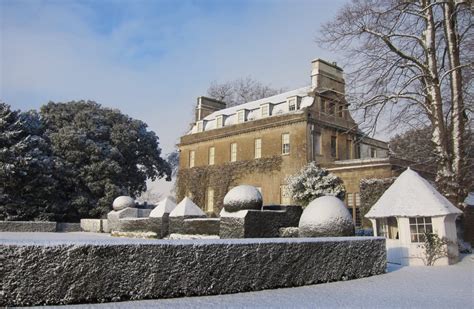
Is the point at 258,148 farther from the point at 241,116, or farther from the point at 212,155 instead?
the point at 212,155

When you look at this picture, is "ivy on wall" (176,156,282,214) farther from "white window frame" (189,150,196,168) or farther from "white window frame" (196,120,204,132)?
"white window frame" (196,120,204,132)

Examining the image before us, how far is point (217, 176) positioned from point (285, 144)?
7332 millimetres

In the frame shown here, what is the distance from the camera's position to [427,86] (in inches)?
578

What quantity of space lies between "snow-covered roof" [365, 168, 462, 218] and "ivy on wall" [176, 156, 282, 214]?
628 inches

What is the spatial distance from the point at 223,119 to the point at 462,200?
77.2 ft

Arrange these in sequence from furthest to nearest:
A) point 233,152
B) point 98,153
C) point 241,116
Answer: point 241,116
point 233,152
point 98,153

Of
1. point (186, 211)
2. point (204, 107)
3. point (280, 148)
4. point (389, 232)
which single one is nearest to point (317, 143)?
point (280, 148)

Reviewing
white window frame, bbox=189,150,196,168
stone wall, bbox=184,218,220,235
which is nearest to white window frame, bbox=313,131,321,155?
white window frame, bbox=189,150,196,168

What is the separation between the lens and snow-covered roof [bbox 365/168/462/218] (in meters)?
12.1

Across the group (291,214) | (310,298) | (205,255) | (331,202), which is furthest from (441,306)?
(291,214)

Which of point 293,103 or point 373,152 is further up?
point 293,103

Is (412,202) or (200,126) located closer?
(412,202)

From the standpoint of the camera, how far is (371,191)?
19703 millimetres

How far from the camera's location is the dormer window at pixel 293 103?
29897 millimetres
